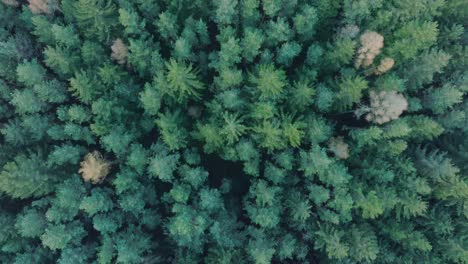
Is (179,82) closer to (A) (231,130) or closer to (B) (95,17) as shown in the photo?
(A) (231,130)

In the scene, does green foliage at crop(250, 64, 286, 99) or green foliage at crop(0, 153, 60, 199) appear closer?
green foliage at crop(250, 64, 286, 99)

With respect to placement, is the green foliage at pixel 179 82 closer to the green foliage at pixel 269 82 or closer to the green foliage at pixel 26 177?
the green foliage at pixel 269 82

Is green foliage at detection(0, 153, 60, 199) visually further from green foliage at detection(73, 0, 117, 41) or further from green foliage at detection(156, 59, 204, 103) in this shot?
green foliage at detection(156, 59, 204, 103)

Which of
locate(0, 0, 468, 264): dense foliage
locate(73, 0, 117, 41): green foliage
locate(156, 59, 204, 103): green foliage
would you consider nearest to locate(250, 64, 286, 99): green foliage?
locate(0, 0, 468, 264): dense foliage

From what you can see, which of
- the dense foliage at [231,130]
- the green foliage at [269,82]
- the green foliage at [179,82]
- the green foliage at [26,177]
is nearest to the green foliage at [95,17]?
the dense foliage at [231,130]

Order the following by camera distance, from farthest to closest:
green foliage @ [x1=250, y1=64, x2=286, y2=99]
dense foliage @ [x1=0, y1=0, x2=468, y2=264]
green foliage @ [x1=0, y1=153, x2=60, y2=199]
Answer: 1. dense foliage @ [x1=0, y1=0, x2=468, y2=264]
2. green foliage @ [x1=0, y1=153, x2=60, y2=199]
3. green foliage @ [x1=250, y1=64, x2=286, y2=99]

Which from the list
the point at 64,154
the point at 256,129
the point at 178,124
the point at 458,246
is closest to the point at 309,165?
the point at 256,129

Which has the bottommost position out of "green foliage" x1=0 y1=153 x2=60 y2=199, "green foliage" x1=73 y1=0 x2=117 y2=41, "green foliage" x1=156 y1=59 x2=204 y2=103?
"green foliage" x1=0 y1=153 x2=60 y2=199

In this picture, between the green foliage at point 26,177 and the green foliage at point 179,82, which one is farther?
the green foliage at point 26,177
